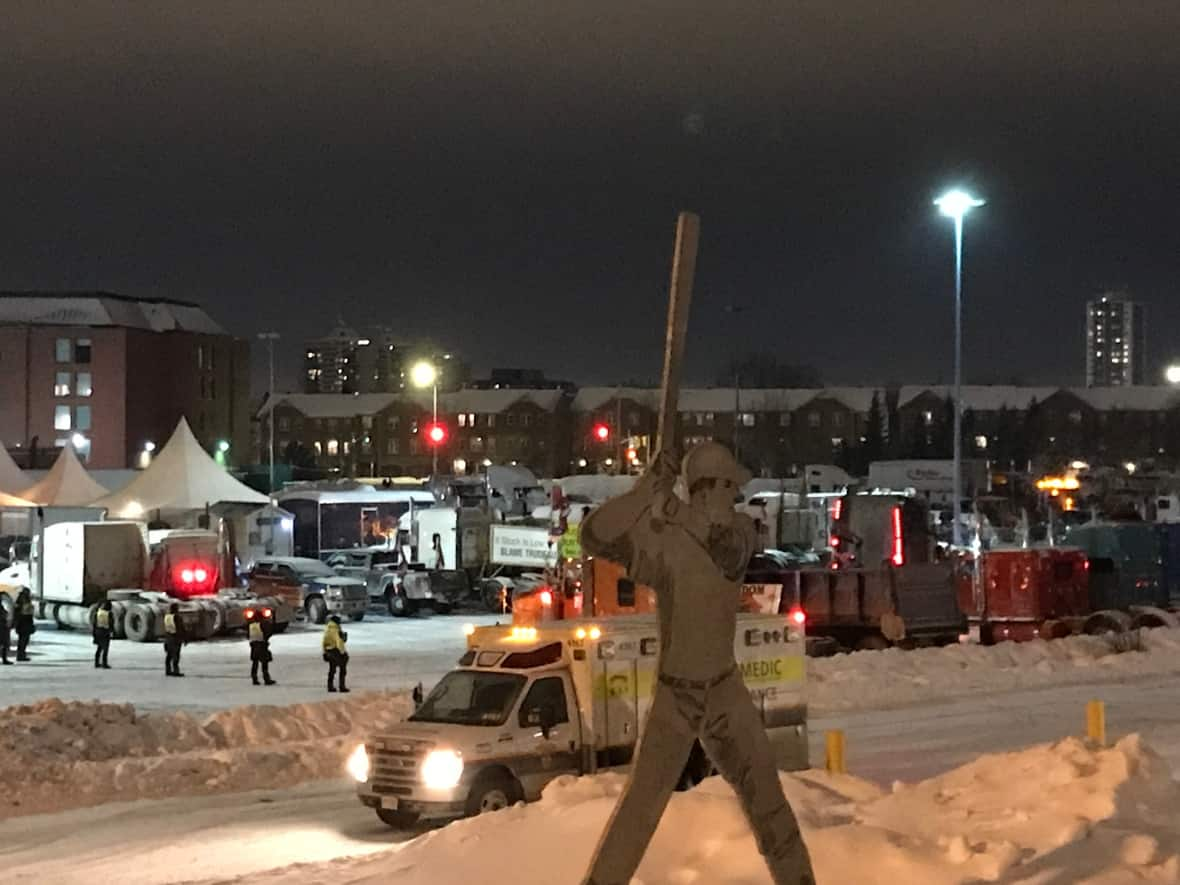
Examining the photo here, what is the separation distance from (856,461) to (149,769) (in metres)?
119

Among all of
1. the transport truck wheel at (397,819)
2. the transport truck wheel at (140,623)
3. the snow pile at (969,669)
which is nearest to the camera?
the transport truck wheel at (397,819)

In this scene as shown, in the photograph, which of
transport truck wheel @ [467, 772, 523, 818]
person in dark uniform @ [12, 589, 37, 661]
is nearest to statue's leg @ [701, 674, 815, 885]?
transport truck wheel @ [467, 772, 523, 818]

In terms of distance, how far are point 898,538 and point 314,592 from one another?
17.1 m

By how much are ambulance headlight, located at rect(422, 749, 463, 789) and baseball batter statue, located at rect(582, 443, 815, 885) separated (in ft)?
27.0

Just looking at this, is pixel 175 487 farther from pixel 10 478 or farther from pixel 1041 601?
pixel 1041 601

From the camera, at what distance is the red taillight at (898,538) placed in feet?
137

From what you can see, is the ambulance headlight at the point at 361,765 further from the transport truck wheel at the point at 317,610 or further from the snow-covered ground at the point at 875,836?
the transport truck wheel at the point at 317,610

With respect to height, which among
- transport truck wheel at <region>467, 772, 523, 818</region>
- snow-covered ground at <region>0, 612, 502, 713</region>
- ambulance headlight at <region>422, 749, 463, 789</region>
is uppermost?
ambulance headlight at <region>422, 749, 463, 789</region>

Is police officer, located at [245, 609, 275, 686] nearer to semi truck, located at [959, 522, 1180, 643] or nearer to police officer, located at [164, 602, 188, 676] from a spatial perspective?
police officer, located at [164, 602, 188, 676]

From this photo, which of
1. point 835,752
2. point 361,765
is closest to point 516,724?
point 361,765

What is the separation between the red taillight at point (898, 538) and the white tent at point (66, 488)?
3155cm

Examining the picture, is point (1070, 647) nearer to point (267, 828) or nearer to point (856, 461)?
point (267, 828)

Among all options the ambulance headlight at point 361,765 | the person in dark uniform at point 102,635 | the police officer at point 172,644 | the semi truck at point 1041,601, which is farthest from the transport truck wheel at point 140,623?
the ambulance headlight at point 361,765

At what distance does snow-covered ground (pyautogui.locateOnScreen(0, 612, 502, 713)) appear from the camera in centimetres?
3078
